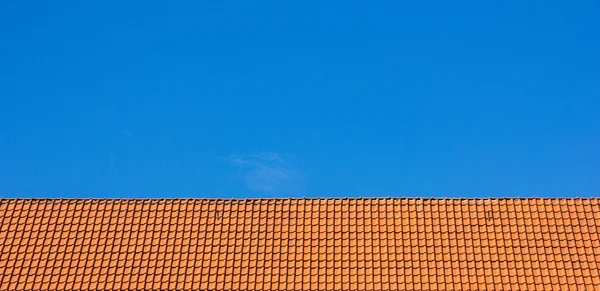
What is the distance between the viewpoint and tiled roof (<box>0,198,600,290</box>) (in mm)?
18531

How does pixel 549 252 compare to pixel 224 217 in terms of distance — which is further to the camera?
pixel 224 217

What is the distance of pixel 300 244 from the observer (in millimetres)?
19562

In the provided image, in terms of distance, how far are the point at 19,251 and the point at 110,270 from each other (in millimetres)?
2200

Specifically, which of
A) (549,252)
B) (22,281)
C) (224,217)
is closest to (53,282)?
(22,281)

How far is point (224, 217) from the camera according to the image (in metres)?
20.5

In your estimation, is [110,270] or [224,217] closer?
[110,270]

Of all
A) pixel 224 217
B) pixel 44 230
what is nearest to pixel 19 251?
A: pixel 44 230

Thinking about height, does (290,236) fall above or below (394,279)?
above

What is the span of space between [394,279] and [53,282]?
697 cm

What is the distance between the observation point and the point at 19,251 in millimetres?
19594

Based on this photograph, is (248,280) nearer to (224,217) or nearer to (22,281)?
(224,217)

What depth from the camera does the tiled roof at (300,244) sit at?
1853 centimetres

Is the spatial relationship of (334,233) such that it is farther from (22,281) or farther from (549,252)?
(22,281)

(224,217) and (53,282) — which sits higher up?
(224,217)
